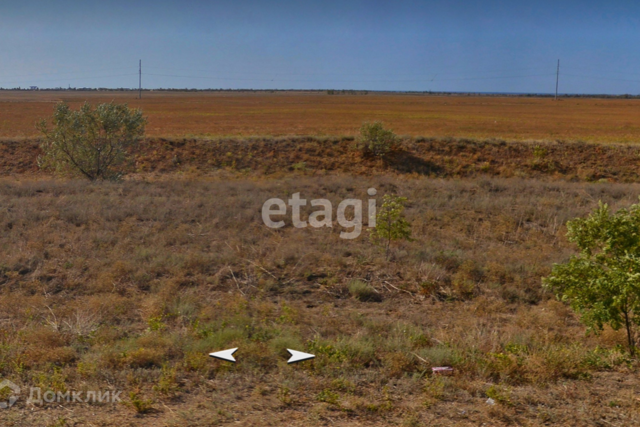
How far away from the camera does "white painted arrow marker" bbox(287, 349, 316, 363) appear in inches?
218

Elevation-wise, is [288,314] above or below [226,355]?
below

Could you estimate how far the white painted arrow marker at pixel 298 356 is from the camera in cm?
553

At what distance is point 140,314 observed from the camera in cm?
724

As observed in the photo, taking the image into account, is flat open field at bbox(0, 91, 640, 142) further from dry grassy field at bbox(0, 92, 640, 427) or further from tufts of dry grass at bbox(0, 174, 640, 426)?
tufts of dry grass at bbox(0, 174, 640, 426)

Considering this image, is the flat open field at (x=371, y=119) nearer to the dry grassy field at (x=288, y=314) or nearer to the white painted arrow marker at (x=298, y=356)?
the dry grassy field at (x=288, y=314)

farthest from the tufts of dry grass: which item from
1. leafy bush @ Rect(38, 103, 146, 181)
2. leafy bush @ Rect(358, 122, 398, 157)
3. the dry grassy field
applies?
leafy bush @ Rect(358, 122, 398, 157)

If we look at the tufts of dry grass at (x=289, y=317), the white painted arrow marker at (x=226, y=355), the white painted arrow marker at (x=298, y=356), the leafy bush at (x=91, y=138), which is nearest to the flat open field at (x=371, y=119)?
the leafy bush at (x=91, y=138)

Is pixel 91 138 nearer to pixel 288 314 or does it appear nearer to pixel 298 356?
pixel 288 314

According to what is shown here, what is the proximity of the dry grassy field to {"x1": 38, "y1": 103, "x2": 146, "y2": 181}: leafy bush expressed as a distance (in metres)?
3.76

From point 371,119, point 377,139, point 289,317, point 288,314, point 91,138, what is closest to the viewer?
point 289,317

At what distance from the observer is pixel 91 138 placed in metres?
20.9

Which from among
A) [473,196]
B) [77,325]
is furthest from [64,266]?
[473,196]

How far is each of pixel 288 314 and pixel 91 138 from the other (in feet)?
55.7

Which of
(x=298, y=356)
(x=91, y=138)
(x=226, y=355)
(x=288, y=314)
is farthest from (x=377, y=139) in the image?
(x=226, y=355)
